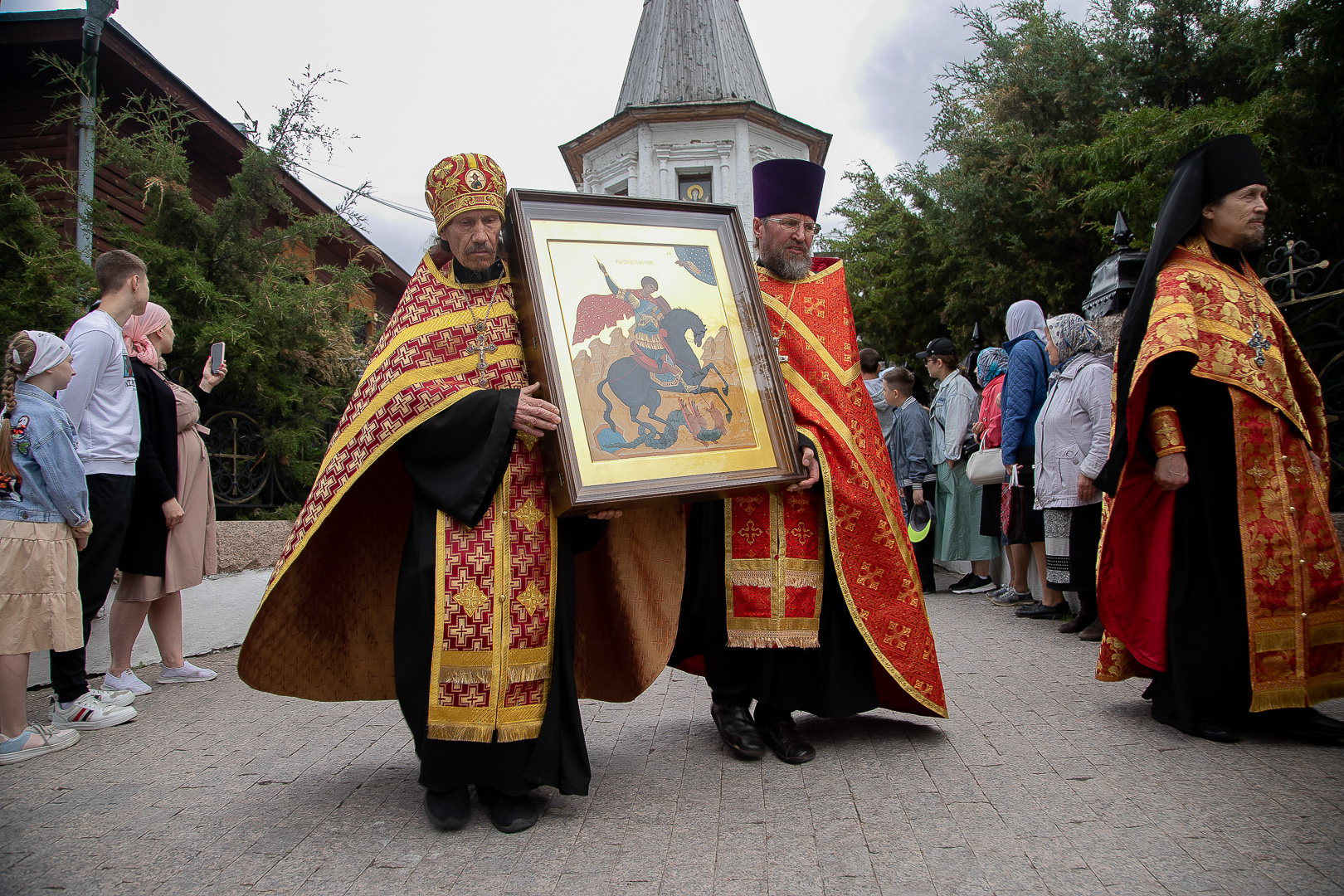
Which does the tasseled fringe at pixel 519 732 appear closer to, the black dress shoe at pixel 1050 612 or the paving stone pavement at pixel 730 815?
the paving stone pavement at pixel 730 815

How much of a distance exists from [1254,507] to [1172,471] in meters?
0.34

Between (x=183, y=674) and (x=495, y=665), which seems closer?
(x=495, y=665)

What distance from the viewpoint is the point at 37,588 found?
12.6 ft

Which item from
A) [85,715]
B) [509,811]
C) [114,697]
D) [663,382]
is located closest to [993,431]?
[663,382]

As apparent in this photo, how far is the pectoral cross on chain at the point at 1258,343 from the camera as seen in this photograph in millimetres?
3700

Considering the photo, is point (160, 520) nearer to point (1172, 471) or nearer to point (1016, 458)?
point (1172, 471)

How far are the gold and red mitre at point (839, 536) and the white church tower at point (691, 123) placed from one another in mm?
22176

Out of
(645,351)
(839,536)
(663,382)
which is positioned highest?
(645,351)

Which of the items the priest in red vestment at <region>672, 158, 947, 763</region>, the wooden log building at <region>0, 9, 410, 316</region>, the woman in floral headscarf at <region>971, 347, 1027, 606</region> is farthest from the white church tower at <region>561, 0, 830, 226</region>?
the priest in red vestment at <region>672, 158, 947, 763</region>

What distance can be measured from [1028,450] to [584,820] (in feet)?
16.7

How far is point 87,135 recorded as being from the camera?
32.1ft

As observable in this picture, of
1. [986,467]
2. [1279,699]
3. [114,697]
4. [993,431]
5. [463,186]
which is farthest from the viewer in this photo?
[993,431]

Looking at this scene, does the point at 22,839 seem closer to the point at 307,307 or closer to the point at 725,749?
the point at 725,749

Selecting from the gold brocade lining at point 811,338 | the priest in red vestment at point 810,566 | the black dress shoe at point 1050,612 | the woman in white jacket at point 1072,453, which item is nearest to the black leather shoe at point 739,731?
the priest in red vestment at point 810,566
